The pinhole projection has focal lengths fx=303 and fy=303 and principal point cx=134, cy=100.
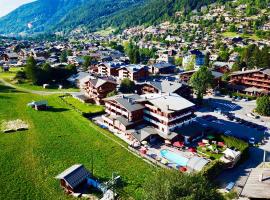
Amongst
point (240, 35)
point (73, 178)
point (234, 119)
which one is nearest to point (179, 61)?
point (240, 35)

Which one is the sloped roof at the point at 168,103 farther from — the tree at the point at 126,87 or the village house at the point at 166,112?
the tree at the point at 126,87

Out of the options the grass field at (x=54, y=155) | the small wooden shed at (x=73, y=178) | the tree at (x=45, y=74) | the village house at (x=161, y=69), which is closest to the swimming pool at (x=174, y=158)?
the grass field at (x=54, y=155)

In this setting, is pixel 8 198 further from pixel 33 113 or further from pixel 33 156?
pixel 33 113

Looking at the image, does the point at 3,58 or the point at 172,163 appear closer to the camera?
the point at 172,163

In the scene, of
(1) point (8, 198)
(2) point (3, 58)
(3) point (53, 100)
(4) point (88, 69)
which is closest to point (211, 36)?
(4) point (88, 69)

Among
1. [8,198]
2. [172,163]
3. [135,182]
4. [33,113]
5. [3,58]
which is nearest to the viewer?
[8,198]

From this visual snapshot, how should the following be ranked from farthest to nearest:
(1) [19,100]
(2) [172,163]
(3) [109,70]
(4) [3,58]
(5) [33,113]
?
(4) [3,58]
(3) [109,70]
(1) [19,100]
(5) [33,113]
(2) [172,163]
